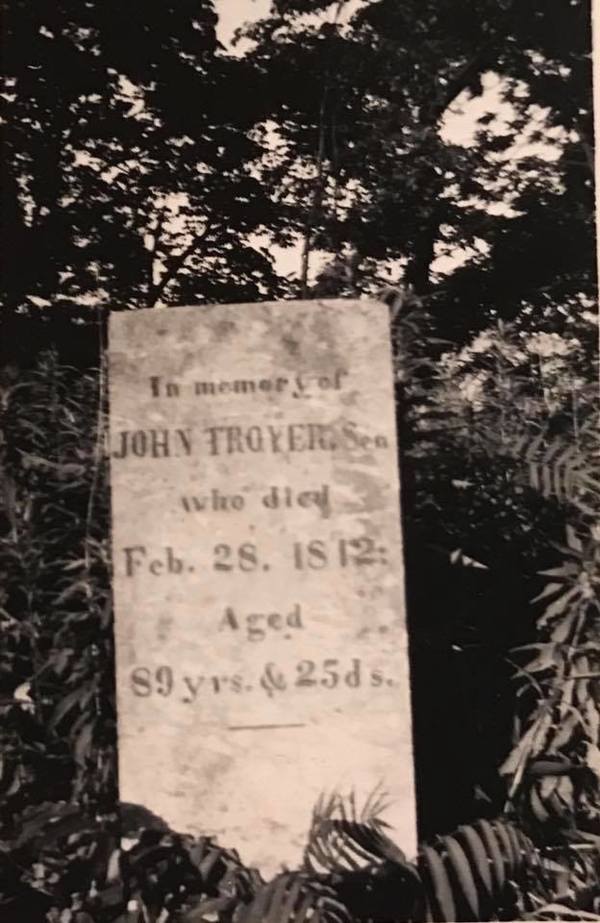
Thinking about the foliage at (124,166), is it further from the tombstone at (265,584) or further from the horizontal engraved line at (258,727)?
the horizontal engraved line at (258,727)

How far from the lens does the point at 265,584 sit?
2279mm

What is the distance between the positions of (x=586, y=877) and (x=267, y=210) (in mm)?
2122

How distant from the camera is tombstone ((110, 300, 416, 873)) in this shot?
2273 millimetres

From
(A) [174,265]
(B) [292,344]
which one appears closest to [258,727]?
(B) [292,344]

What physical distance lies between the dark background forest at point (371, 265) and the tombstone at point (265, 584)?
24 cm

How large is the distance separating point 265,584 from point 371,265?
1.11m

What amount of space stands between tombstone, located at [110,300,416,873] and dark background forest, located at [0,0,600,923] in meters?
0.24

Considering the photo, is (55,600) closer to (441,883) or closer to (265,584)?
(265,584)

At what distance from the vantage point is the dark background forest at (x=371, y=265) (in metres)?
2.52

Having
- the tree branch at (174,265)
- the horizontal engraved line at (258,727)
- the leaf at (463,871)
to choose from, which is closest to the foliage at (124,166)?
the tree branch at (174,265)

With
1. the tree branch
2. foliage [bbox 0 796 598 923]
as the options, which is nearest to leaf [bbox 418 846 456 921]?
foliage [bbox 0 796 598 923]

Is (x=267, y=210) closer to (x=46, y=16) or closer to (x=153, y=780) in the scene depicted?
(x=46, y=16)

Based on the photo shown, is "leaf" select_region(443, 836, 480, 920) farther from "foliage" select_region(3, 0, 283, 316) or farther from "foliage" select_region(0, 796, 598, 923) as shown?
"foliage" select_region(3, 0, 283, 316)

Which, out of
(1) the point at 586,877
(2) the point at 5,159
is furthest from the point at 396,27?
(1) the point at 586,877
